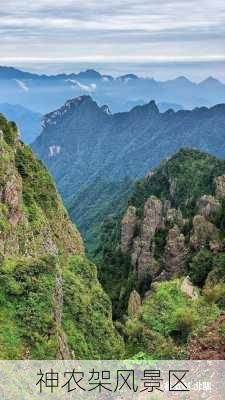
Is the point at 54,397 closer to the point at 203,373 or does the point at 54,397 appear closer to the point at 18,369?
the point at 18,369

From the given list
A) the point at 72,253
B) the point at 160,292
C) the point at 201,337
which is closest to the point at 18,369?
the point at 201,337

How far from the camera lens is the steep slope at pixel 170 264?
24156 millimetres

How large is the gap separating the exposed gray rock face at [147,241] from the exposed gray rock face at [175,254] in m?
2.62

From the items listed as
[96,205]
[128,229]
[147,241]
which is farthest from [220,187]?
[96,205]

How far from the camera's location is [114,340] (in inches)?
1282

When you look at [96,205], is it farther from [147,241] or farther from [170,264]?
[170,264]

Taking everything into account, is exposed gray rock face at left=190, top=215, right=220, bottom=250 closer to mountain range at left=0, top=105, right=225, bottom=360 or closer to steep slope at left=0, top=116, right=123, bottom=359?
mountain range at left=0, top=105, right=225, bottom=360

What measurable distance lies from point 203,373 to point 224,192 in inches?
1910

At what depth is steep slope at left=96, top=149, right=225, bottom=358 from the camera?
24.2m

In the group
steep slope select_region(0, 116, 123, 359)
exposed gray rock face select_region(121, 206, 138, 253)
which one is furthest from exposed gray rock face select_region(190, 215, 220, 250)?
exposed gray rock face select_region(121, 206, 138, 253)

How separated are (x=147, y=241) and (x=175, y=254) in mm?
6164

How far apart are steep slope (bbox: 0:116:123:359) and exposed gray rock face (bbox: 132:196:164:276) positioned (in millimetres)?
11942

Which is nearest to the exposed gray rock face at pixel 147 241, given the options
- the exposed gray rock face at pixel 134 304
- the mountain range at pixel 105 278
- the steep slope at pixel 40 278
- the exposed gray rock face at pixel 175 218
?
the mountain range at pixel 105 278

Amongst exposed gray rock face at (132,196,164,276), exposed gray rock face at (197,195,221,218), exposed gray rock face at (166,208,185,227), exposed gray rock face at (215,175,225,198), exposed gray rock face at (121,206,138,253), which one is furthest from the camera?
exposed gray rock face at (121,206,138,253)
